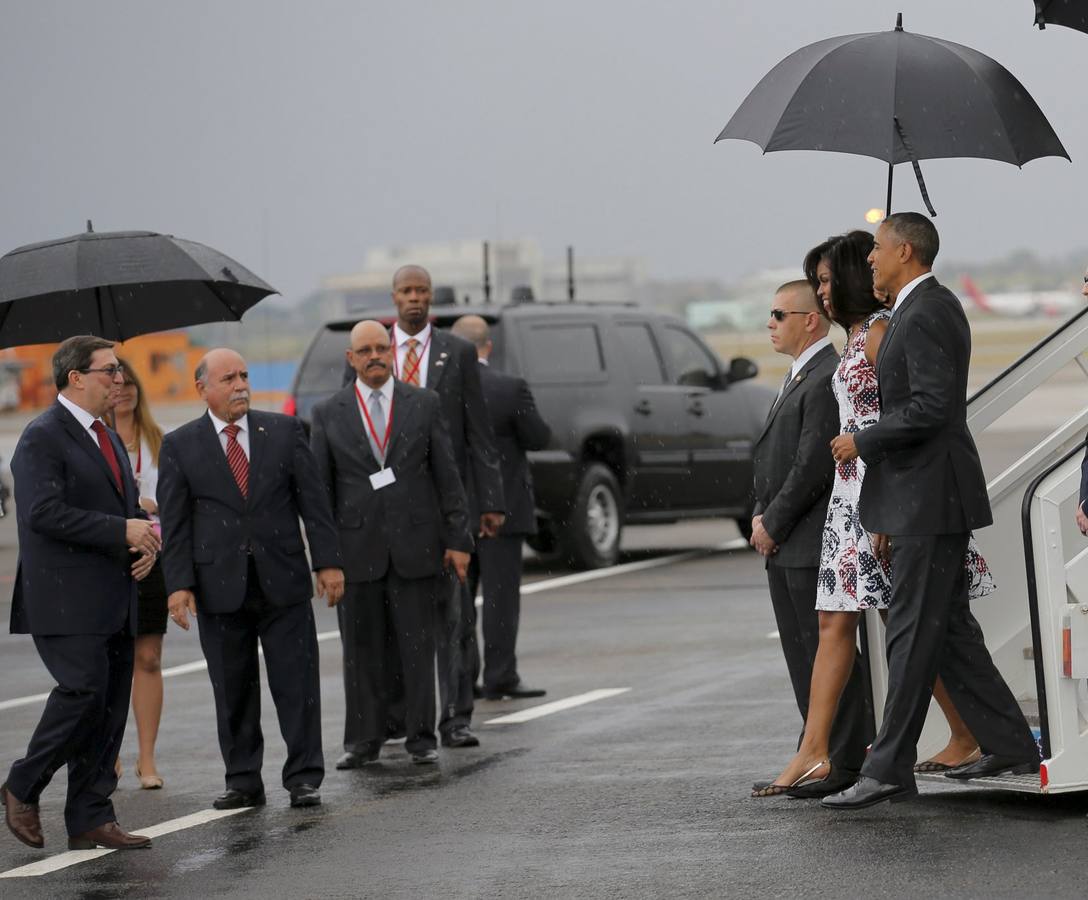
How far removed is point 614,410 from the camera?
58.4 ft

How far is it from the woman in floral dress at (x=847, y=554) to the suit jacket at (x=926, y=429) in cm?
22

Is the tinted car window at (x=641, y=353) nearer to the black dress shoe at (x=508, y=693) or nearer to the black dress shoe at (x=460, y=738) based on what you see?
the black dress shoe at (x=508, y=693)

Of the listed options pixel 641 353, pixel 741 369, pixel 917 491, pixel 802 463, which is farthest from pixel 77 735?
pixel 641 353

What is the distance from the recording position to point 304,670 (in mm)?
8281

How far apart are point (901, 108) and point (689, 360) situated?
→ 11.4 meters

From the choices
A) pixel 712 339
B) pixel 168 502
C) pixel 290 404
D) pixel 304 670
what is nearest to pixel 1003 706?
pixel 304 670

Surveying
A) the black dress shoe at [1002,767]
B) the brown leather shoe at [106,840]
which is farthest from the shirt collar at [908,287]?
the brown leather shoe at [106,840]

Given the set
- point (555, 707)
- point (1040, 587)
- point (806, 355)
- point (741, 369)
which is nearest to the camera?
point (1040, 587)

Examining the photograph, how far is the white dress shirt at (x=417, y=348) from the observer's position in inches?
396

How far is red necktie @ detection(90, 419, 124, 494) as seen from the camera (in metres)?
7.63

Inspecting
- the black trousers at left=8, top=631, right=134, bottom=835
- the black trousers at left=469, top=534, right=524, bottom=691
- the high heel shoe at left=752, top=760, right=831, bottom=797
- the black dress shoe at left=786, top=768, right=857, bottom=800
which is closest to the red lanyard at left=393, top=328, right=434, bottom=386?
the black trousers at left=469, top=534, right=524, bottom=691

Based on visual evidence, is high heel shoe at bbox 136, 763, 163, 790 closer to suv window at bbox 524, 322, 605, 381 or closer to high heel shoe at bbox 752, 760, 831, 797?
high heel shoe at bbox 752, 760, 831, 797

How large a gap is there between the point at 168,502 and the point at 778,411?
2.32 meters

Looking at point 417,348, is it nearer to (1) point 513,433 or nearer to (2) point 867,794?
(1) point 513,433
